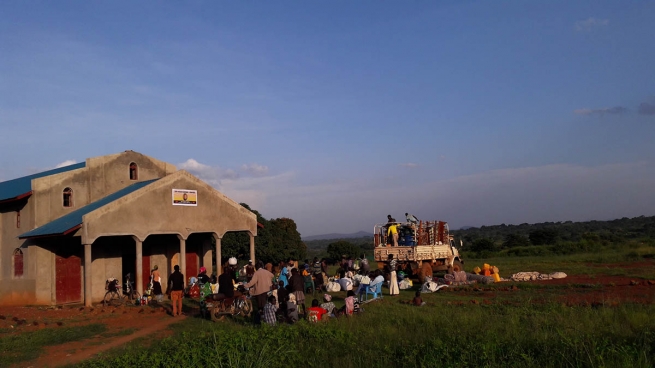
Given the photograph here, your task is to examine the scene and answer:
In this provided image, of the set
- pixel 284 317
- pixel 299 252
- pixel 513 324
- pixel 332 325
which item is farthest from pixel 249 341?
pixel 299 252

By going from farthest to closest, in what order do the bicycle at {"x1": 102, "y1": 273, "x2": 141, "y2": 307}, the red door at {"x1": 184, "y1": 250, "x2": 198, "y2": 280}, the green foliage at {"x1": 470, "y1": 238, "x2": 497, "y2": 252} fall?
the green foliage at {"x1": 470, "y1": 238, "x2": 497, "y2": 252}, the red door at {"x1": 184, "y1": 250, "x2": 198, "y2": 280}, the bicycle at {"x1": 102, "y1": 273, "x2": 141, "y2": 307}

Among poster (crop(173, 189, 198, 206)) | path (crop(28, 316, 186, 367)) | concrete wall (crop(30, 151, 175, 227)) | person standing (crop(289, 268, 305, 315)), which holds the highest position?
concrete wall (crop(30, 151, 175, 227))

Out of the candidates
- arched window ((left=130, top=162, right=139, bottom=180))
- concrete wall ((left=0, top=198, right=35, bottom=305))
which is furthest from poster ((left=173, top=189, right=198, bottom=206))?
concrete wall ((left=0, top=198, right=35, bottom=305))

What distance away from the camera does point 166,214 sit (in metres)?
23.2

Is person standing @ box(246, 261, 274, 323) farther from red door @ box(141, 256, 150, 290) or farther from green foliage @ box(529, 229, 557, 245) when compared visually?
green foliage @ box(529, 229, 557, 245)

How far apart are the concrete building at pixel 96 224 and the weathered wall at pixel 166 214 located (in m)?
0.04

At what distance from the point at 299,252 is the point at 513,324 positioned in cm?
4076

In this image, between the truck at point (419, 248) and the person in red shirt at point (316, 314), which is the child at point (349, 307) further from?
the truck at point (419, 248)

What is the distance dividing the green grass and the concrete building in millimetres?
4624

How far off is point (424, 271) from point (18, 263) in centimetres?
1721

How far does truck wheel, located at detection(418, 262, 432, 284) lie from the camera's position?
23664 millimetres

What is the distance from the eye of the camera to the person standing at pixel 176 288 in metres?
17.5

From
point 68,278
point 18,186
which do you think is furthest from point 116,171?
point 68,278

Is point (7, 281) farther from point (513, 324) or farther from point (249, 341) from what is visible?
point (513, 324)
